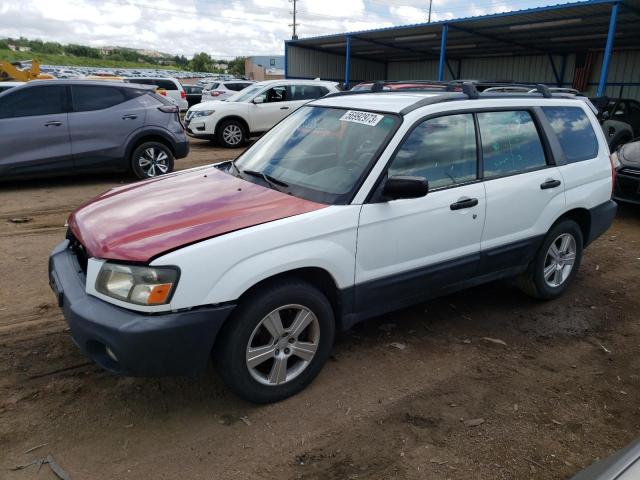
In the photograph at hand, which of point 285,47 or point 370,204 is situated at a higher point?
point 285,47

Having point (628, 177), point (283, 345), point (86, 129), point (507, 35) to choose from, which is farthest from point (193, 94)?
point (283, 345)

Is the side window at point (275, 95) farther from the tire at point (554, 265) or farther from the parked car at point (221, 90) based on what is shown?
the tire at point (554, 265)

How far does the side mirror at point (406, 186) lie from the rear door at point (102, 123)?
6.64 meters

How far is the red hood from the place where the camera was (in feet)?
8.66

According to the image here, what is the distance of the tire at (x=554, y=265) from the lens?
4312 mm

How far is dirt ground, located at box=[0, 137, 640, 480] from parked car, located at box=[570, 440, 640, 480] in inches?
34.5

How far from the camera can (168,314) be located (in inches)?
99.1

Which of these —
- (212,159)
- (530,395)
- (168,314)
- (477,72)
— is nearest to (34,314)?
(168,314)

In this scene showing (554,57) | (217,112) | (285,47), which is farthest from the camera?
(285,47)

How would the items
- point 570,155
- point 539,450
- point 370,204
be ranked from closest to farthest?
point 539,450 → point 370,204 → point 570,155

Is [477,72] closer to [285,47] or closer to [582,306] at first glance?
[285,47]

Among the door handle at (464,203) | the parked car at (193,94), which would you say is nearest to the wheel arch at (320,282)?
the door handle at (464,203)

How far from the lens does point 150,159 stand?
8.84 metres

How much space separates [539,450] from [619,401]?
0.87 metres
